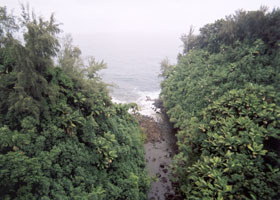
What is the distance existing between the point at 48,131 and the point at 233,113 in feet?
38.4

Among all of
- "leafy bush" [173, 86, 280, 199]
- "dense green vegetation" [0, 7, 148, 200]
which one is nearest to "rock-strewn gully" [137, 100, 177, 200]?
"leafy bush" [173, 86, 280, 199]

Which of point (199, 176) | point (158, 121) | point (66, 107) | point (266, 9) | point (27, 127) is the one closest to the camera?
point (27, 127)

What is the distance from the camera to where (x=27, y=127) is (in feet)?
21.9

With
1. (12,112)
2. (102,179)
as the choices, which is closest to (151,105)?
(102,179)

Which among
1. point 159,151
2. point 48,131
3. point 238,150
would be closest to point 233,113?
point 238,150

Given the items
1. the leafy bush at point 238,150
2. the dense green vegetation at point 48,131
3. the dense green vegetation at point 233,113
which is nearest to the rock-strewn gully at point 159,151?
the dense green vegetation at point 233,113

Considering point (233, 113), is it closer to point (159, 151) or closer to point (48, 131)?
point (159, 151)

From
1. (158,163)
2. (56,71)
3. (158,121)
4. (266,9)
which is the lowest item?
(158,163)

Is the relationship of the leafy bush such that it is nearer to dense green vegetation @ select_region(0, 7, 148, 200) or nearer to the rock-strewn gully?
the rock-strewn gully

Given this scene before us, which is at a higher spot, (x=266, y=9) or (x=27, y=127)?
(x=266, y=9)

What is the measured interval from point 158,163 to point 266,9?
20.3 metres

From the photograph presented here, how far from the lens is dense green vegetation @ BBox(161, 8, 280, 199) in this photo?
831 centimetres

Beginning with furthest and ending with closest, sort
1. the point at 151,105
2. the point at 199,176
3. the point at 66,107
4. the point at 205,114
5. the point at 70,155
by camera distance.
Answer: the point at 151,105 → the point at 205,114 → the point at 199,176 → the point at 66,107 → the point at 70,155

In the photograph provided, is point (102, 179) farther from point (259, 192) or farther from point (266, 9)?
point (266, 9)
